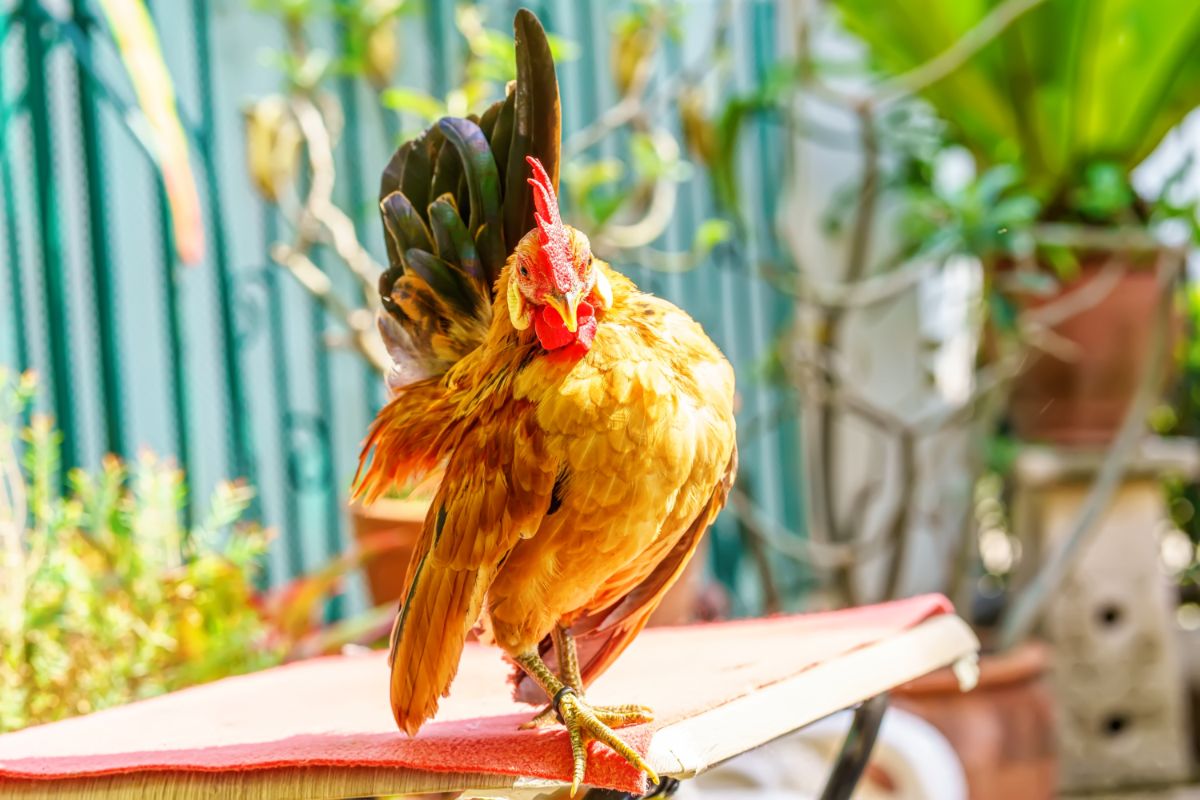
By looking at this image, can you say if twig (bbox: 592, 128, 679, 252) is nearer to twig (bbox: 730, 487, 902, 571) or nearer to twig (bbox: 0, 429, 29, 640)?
twig (bbox: 730, 487, 902, 571)

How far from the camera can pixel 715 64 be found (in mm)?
2820

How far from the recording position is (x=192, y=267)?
2721 millimetres

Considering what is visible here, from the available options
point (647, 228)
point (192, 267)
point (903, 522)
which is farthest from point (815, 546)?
point (192, 267)

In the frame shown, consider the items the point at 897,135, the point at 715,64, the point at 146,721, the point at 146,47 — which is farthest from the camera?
the point at 897,135

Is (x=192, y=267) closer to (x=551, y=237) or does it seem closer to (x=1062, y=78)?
(x=551, y=237)

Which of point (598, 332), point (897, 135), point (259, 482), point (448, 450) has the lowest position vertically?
point (259, 482)

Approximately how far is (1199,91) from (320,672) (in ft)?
8.79

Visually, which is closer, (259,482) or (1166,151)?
(259,482)

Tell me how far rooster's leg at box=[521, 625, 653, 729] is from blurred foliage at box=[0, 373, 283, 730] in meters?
0.76

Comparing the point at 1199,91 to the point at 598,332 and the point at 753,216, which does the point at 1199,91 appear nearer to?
the point at 753,216

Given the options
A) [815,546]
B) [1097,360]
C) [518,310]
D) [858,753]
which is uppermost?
[518,310]

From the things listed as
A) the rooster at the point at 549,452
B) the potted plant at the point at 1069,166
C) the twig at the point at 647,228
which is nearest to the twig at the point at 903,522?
the potted plant at the point at 1069,166

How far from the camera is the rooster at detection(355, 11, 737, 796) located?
926 millimetres

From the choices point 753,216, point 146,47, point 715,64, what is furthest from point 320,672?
point 753,216
